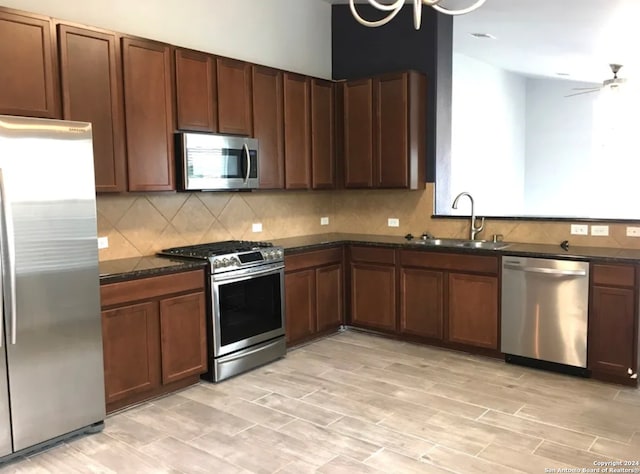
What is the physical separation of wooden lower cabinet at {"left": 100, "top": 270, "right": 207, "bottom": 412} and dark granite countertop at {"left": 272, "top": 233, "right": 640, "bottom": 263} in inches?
42.9

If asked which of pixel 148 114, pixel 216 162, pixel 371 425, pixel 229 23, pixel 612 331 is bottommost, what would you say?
pixel 371 425

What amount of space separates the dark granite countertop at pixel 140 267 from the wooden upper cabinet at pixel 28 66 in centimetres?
101

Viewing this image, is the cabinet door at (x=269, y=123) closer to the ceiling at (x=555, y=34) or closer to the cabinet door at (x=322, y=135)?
the cabinet door at (x=322, y=135)

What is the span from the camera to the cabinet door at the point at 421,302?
4668 mm

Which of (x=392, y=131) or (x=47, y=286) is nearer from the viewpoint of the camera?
(x=47, y=286)

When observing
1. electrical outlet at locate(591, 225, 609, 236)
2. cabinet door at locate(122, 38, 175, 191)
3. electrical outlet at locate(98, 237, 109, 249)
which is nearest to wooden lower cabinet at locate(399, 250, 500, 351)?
electrical outlet at locate(591, 225, 609, 236)

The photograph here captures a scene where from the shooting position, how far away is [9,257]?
8.84ft

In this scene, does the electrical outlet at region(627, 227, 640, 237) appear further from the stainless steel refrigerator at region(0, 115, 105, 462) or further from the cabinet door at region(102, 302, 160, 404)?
the stainless steel refrigerator at region(0, 115, 105, 462)

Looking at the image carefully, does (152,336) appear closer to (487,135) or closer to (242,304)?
(242,304)

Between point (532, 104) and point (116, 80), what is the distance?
7254 mm

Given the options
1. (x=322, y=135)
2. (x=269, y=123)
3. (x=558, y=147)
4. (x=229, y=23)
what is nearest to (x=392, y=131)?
(x=322, y=135)

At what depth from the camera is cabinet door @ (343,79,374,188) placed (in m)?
5.25

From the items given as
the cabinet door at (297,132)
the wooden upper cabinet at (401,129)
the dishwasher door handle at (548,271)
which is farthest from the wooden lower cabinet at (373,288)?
the dishwasher door handle at (548,271)

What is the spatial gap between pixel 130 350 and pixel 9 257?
1.04m
